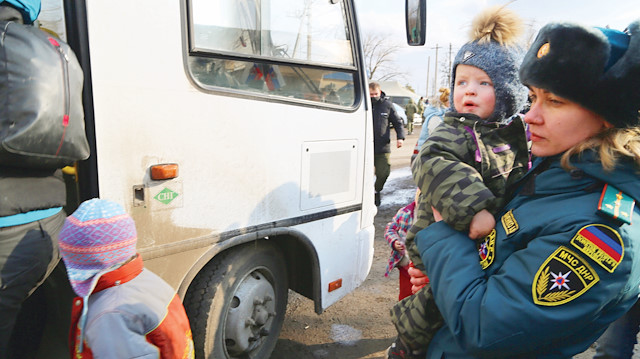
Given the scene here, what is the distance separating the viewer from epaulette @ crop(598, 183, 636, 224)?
0.98 metres

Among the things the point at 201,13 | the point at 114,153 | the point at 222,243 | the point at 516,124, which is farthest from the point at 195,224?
the point at 516,124

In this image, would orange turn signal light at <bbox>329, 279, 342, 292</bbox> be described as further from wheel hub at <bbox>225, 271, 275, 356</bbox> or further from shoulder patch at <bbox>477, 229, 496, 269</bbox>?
shoulder patch at <bbox>477, 229, 496, 269</bbox>

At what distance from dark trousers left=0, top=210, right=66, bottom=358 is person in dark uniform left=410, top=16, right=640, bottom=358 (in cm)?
151

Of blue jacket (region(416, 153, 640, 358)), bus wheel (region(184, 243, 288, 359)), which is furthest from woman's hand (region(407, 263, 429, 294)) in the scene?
bus wheel (region(184, 243, 288, 359))

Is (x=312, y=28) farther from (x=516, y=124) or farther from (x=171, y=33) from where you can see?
(x=516, y=124)

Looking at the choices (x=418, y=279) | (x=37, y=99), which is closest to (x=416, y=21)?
(x=418, y=279)

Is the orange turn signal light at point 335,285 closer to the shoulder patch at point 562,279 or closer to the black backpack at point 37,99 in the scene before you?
the black backpack at point 37,99

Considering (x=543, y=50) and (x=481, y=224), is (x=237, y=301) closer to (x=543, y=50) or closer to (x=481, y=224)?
(x=481, y=224)

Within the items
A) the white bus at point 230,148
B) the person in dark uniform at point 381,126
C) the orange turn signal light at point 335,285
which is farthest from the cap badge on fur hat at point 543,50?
the person in dark uniform at point 381,126

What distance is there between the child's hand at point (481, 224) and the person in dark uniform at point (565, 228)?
0.8 inches

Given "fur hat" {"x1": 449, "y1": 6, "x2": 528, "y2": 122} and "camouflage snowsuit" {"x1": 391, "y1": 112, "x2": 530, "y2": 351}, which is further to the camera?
"fur hat" {"x1": 449, "y1": 6, "x2": 528, "y2": 122}

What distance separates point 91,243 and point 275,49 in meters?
1.48

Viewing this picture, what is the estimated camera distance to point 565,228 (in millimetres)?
1031

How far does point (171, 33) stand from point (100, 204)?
865 millimetres
